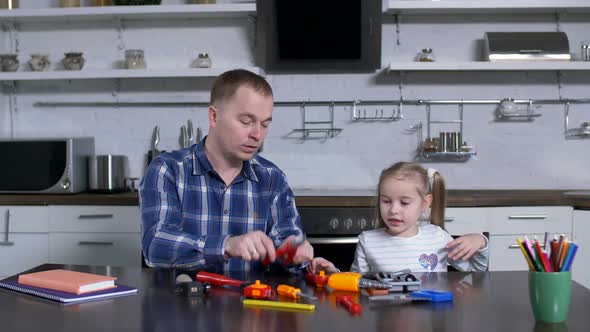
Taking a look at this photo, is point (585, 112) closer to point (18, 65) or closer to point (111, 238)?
point (111, 238)

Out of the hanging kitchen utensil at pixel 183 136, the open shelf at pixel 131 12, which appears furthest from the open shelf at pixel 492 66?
the hanging kitchen utensil at pixel 183 136

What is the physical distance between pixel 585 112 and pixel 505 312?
287 cm

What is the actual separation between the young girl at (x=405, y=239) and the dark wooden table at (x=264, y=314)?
1.27 feet

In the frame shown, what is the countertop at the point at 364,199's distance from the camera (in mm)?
3340

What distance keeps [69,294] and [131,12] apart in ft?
8.40

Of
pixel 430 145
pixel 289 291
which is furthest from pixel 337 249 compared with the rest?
pixel 289 291

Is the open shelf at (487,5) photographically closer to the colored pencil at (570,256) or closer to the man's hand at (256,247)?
the man's hand at (256,247)

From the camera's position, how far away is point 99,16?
3977mm

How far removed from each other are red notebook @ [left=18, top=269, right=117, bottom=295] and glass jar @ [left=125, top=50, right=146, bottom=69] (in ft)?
7.76

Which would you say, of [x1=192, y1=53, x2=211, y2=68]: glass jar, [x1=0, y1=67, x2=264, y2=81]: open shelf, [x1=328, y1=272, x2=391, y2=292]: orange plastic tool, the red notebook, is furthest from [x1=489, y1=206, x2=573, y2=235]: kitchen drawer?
the red notebook

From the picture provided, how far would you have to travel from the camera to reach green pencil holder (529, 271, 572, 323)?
1312 millimetres

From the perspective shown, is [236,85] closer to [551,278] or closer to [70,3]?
[551,278]

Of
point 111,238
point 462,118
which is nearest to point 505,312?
point 111,238

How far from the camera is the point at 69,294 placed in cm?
151
